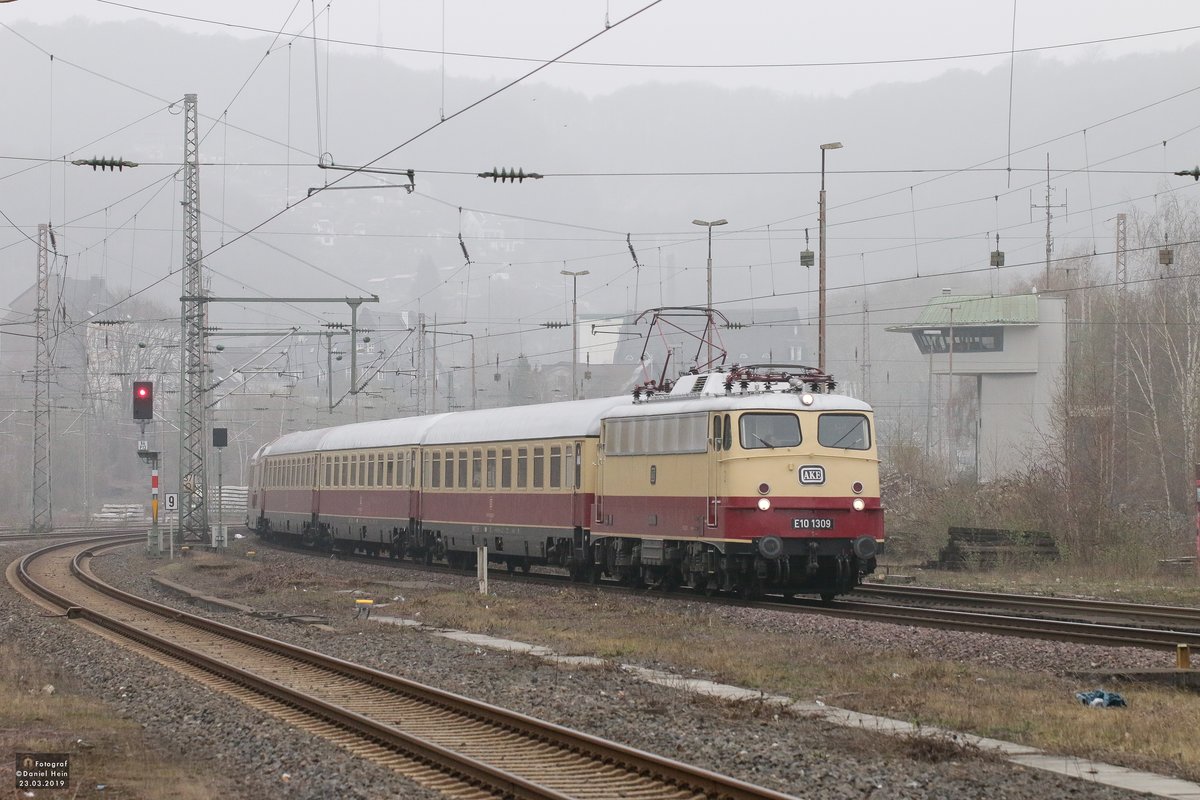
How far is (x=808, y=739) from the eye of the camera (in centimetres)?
1216

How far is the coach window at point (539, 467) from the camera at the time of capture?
32.8 m

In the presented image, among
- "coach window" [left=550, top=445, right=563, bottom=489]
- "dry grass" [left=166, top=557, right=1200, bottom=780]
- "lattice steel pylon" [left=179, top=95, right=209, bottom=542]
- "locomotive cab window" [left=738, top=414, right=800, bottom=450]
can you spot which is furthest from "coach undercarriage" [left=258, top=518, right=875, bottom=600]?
"lattice steel pylon" [left=179, top=95, right=209, bottom=542]

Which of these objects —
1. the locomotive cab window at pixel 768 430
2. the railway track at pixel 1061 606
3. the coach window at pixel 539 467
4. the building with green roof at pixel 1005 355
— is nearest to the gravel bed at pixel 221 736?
the locomotive cab window at pixel 768 430

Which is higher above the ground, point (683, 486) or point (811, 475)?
point (811, 475)

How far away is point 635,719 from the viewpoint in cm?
1340

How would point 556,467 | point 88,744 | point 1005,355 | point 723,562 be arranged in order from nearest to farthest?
point 88,744 < point 723,562 < point 556,467 < point 1005,355

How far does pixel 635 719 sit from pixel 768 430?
12045mm

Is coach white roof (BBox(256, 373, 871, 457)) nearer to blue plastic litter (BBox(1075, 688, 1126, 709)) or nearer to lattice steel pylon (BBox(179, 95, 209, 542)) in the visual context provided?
lattice steel pylon (BBox(179, 95, 209, 542))

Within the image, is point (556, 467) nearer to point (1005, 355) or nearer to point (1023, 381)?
point (1005, 355)

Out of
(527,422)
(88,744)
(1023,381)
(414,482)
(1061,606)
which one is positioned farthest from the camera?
(1023,381)

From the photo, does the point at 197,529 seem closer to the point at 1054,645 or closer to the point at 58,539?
the point at 58,539

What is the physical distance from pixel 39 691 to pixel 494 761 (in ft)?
24.3

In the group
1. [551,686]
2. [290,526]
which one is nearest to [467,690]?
Answer: [551,686]

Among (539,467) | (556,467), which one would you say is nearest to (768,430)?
(556,467)
